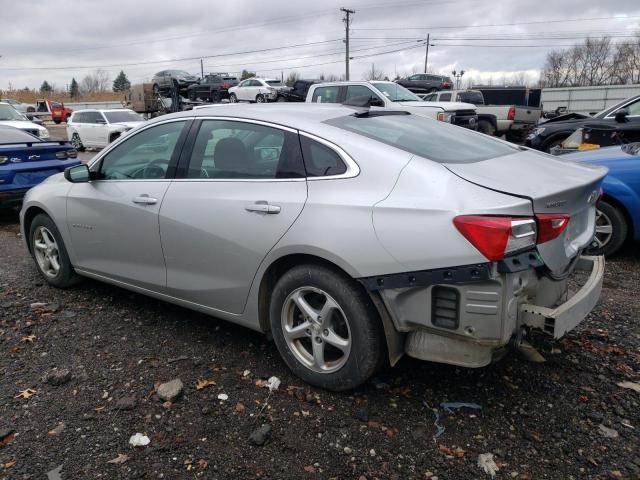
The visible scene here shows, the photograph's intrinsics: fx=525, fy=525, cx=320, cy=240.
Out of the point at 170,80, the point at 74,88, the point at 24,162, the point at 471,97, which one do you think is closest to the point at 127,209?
the point at 24,162

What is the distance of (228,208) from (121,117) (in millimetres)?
17022

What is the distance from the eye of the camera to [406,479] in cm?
238

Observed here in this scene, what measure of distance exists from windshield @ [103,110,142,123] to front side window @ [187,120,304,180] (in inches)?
638

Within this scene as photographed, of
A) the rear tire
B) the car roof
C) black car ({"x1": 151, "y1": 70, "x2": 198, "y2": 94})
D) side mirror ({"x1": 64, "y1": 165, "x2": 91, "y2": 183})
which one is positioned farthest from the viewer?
black car ({"x1": 151, "y1": 70, "x2": 198, "y2": 94})

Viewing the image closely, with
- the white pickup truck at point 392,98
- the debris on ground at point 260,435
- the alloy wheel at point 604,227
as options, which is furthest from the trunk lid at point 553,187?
the white pickup truck at point 392,98

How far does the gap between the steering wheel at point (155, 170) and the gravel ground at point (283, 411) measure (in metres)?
1.14

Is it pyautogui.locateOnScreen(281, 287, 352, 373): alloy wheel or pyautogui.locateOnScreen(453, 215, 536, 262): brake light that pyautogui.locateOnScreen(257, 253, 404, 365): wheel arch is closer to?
pyautogui.locateOnScreen(281, 287, 352, 373): alloy wheel

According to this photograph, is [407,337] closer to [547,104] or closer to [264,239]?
[264,239]

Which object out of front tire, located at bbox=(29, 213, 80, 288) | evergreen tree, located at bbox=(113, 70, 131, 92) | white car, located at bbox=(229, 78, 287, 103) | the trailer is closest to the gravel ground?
front tire, located at bbox=(29, 213, 80, 288)

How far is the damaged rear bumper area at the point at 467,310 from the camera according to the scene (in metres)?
2.39

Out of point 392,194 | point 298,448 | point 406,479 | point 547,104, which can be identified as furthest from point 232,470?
point 547,104

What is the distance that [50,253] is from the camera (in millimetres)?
4742

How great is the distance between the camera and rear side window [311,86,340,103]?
46.7 feet

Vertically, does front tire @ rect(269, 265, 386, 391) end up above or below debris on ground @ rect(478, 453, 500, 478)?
above
